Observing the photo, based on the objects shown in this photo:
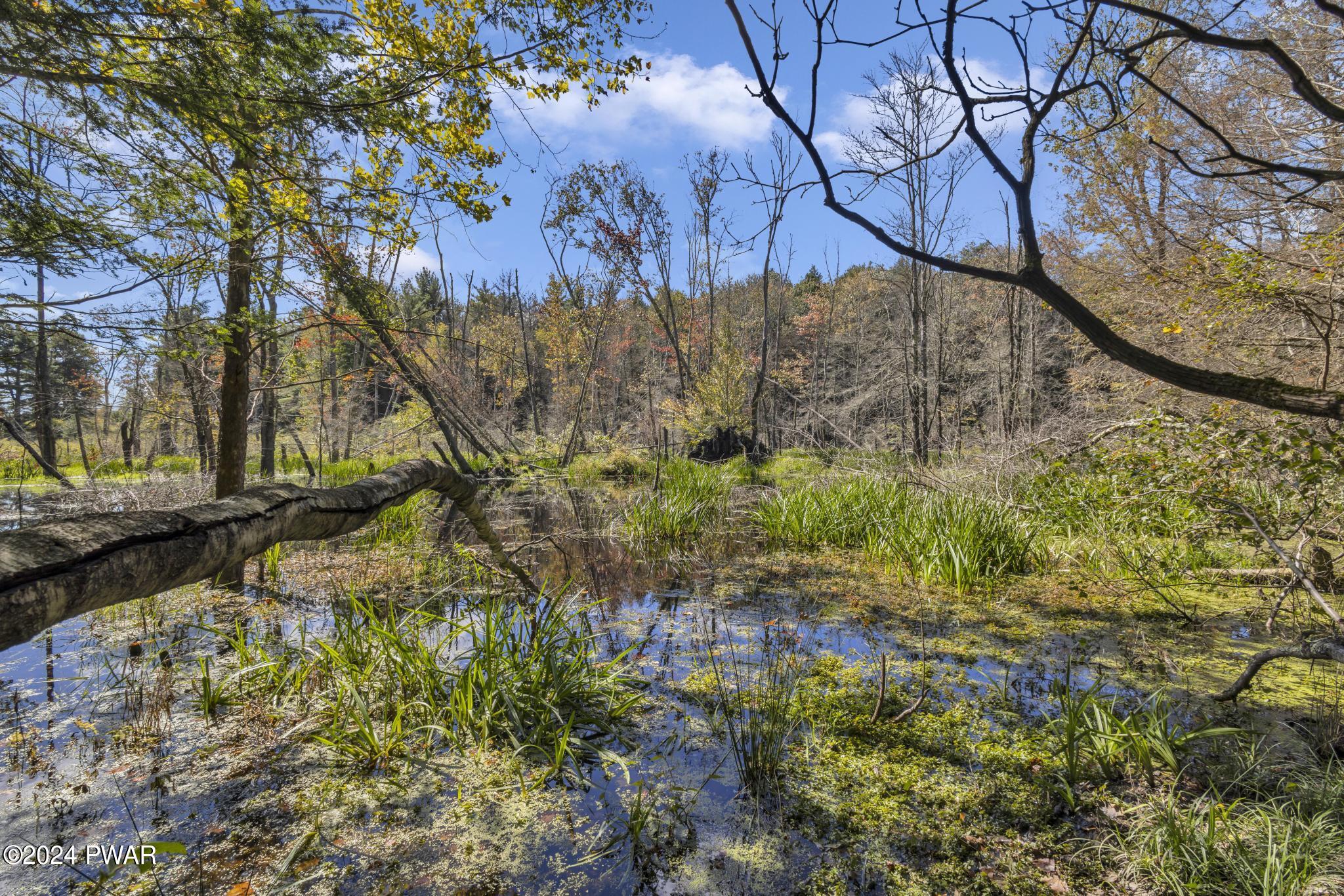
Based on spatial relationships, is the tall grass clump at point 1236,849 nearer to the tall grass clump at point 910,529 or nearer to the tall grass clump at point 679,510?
the tall grass clump at point 910,529

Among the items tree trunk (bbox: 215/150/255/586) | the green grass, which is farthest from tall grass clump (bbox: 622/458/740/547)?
tree trunk (bbox: 215/150/255/586)

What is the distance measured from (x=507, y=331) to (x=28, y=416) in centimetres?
1723

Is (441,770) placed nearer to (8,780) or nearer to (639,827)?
(639,827)

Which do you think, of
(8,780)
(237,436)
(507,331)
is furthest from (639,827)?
(507,331)

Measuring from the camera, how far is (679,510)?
6750mm

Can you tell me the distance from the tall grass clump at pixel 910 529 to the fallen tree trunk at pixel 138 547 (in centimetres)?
417

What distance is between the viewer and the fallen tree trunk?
0.99 meters

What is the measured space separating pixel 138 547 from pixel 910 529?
530 centimetres

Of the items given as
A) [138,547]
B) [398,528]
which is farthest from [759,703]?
[398,528]

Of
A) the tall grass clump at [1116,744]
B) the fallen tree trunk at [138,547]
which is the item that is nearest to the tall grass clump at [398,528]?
the fallen tree trunk at [138,547]

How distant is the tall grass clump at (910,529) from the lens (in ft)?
15.3

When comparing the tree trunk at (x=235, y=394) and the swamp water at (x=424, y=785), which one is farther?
the tree trunk at (x=235, y=394)

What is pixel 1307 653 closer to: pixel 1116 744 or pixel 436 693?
pixel 1116 744

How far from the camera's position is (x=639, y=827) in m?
1.82
